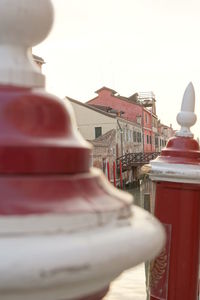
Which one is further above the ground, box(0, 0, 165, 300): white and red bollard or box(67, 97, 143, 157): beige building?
box(67, 97, 143, 157): beige building

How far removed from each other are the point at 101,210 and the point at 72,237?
0.07 m

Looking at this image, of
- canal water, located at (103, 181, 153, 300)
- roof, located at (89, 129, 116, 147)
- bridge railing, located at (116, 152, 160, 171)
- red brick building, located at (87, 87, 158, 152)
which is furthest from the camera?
red brick building, located at (87, 87, 158, 152)

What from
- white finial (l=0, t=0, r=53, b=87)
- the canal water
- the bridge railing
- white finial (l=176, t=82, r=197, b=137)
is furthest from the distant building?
white finial (l=0, t=0, r=53, b=87)

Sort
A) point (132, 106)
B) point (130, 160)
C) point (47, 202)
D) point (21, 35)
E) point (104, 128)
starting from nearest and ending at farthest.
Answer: point (47, 202), point (21, 35), point (104, 128), point (130, 160), point (132, 106)

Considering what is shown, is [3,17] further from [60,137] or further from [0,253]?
[0,253]

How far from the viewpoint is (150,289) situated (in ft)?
6.77

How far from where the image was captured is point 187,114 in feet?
6.54

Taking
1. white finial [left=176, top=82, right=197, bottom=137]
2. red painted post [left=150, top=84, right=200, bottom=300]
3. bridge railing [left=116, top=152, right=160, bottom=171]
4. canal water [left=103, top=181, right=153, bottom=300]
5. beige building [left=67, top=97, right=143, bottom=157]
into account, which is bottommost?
bridge railing [left=116, top=152, right=160, bottom=171]

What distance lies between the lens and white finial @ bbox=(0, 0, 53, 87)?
74 centimetres

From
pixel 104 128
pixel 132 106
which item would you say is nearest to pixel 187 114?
pixel 104 128

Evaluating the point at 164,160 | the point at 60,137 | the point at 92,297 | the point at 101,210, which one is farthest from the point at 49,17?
the point at 164,160

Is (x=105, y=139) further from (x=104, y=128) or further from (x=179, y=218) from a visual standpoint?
(x=179, y=218)

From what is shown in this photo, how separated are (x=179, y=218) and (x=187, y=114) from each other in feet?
1.51

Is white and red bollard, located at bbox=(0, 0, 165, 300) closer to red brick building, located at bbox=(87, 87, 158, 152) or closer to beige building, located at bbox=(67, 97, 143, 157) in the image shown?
beige building, located at bbox=(67, 97, 143, 157)
